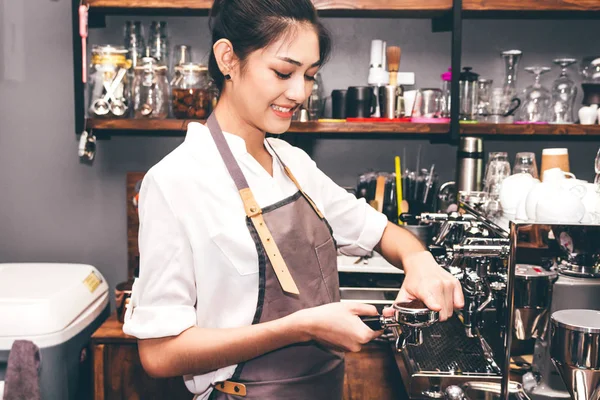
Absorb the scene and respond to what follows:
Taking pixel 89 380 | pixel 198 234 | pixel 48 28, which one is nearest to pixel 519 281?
pixel 198 234

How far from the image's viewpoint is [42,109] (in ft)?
8.44

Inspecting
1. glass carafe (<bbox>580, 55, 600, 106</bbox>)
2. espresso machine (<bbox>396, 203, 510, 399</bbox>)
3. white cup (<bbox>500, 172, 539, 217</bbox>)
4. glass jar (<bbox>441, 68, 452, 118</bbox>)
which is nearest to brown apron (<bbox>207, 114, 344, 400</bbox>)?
espresso machine (<bbox>396, 203, 510, 399</bbox>)

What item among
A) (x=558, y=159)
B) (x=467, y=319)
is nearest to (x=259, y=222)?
(x=467, y=319)

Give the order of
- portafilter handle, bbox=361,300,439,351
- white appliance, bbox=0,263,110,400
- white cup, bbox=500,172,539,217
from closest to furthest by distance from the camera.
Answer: portafilter handle, bbox=361,300,439,351 → white cup, bbox=500,172,539,217 → white appliance, bbox=0,263,110,400

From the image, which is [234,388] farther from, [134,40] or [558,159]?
[134,40]

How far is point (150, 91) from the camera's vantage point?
7.66 ft

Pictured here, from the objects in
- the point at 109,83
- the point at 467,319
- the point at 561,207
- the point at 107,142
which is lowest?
the point at 467,319

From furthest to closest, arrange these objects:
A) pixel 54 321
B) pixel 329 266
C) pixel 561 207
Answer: pixel 54 321 < pixel 329 266 < pixel 561 207

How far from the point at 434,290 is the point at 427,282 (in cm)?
3

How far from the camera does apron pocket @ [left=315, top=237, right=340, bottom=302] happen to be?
1.33m

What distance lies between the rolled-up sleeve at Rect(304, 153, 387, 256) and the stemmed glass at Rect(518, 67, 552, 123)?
3.57 feet

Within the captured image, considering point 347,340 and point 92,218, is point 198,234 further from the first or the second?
point 92,218

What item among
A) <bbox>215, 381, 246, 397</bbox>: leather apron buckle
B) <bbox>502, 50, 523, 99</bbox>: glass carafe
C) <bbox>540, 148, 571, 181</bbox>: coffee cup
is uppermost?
<bbox>502, 50, 523, 99</bbox>: glass carafe

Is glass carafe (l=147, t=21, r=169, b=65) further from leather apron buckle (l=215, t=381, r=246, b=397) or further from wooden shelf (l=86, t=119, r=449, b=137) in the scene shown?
leather apron buckle (l=215, t=381, r=246, b=397)
